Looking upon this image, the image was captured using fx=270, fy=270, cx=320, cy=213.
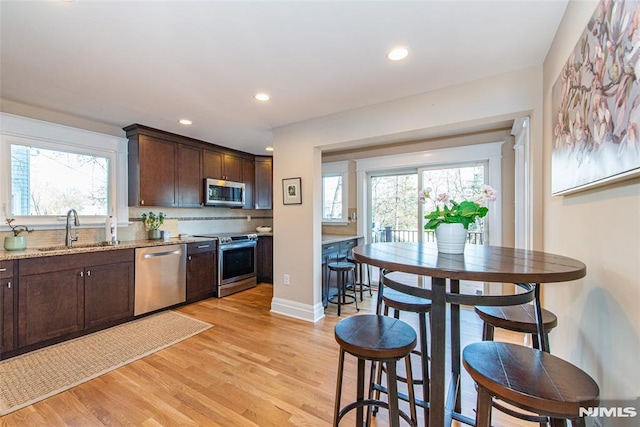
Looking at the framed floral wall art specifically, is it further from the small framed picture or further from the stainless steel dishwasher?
the stainless steel dishwasher

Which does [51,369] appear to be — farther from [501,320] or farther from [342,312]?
[501,320]

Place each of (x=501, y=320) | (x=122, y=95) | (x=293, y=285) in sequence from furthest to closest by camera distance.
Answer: (x=293, y=285)
(x=122, y=95)
(x=501, y=320)

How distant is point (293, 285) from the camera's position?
11.2ft

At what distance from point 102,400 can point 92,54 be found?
2.41m

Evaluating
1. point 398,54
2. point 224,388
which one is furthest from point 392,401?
point 398,54

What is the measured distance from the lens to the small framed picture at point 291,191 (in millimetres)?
3381

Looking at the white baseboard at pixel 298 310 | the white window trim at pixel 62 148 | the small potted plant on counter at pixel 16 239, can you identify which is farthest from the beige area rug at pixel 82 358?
the white window trim at pixel 62 148

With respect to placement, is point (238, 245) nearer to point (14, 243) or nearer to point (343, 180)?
point (343, 180)

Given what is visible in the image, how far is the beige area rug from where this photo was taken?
6.34 ft

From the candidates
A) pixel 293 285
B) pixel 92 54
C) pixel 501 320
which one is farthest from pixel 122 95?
pixel 501 320

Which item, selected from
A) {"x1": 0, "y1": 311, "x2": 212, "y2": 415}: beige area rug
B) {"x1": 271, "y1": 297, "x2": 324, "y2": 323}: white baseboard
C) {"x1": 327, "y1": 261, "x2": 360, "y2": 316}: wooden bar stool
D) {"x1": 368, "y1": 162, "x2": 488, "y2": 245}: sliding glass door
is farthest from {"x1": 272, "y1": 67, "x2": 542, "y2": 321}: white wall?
{"x1": 0, "y1": 311, "x2": 212, "y2": 415}: beige area rug

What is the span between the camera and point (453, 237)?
145 cm

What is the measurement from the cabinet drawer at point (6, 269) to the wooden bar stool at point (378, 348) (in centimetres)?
292

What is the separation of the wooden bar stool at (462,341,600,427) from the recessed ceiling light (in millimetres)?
1865
